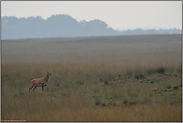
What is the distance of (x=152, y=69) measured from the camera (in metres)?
13.6

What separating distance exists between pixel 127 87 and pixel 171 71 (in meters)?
4.17

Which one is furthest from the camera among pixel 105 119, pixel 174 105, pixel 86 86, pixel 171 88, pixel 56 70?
pixel 56 70

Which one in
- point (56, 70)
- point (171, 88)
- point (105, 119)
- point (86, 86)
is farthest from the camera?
point (56, 70)

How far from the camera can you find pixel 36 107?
8398 mm

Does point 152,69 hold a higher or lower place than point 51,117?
higher

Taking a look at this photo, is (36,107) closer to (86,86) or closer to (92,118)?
(92,118)

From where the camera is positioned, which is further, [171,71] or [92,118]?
[171,71]

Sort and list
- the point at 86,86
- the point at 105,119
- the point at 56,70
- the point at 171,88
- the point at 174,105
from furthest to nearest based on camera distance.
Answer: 1. the point at 56,70
2. the point at 86,86
3. the point at 171,88
4. the point at 174,105
5. the point at 105,119

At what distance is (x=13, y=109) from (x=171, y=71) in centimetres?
1014

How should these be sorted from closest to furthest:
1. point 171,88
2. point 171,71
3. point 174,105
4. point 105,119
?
point 105,119 → point 174,105 → point 171,88 → point 171,71

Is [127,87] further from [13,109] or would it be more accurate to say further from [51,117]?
[13,109]

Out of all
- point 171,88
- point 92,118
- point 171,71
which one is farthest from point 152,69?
point 92,118

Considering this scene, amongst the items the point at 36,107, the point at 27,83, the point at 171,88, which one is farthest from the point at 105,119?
the point at 27,83

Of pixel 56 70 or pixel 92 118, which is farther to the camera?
pixel 56 70
